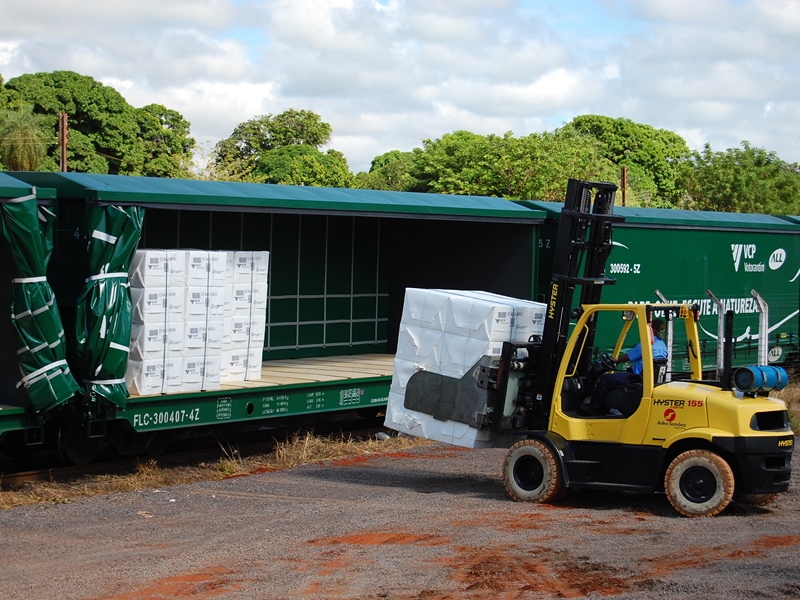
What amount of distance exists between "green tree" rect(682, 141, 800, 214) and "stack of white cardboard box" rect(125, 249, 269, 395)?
1262 inches

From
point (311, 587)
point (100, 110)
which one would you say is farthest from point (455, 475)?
point (100, 110)

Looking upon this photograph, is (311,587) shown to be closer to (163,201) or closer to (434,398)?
(434,398)

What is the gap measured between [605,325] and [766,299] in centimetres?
501

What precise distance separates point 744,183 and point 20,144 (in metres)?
25.6

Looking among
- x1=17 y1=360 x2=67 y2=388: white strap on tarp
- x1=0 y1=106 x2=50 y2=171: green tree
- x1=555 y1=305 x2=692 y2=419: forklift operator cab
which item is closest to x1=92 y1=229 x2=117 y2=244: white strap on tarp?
x1=17 y1=360 x2=67 y2=388: white strap on tarp

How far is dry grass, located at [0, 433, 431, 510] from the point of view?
33.6 ft

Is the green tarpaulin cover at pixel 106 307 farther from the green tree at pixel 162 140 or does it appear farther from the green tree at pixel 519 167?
the green tree at pixel 162 140

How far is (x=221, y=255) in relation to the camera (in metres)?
11.4

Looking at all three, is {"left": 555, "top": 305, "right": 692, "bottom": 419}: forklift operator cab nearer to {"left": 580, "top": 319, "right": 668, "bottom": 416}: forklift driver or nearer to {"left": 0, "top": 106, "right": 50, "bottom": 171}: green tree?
{"left": 580, "top": 319, "right": 668, "bottom": 416}: forklift driver

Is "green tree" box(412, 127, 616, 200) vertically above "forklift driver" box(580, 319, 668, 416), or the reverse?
"green tree" box(412, 127, 616, 200)

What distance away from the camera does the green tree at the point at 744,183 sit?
133ft

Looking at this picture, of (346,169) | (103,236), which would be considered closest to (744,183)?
(346,169)

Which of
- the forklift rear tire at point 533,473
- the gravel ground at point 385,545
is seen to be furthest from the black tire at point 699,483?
the forklift rear tire at point 533,473

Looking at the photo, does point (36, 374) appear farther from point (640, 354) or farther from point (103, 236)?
point (640, 354)
